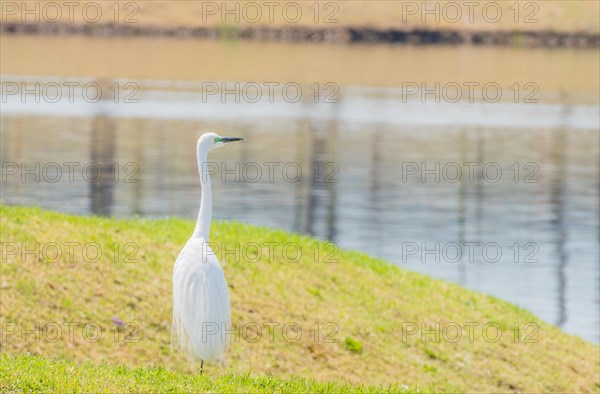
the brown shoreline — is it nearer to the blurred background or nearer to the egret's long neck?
the blurred background

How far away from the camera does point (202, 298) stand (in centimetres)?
1463

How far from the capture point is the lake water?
32688 millimetres

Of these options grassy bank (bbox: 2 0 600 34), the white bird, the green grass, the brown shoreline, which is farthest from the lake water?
the brown shoreline

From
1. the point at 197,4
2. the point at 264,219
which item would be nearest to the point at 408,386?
the point at 264,219

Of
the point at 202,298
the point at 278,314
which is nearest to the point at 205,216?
the point at 202,298

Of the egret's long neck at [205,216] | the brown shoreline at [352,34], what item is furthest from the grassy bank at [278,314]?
the brown shoreline at [352,34]

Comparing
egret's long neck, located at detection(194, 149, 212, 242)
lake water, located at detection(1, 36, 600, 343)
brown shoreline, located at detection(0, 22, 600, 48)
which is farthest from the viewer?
brown shoreline, located at detection(0, 22, 600, 48)

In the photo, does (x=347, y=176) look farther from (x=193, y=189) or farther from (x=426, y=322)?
(x=426, y=322)

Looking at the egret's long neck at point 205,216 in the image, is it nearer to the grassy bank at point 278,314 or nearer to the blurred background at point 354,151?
the grassy bank at point 278,314

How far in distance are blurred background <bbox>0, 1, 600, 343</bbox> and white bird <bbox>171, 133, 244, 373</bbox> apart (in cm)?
1192

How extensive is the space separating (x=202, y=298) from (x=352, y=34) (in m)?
158

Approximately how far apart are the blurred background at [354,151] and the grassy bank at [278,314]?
13.0 ft

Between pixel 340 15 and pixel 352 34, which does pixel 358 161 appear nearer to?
pixel 340 15

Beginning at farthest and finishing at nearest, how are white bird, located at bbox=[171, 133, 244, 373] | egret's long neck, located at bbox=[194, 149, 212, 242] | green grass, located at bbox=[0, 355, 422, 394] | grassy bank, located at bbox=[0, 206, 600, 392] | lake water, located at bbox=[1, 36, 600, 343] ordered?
lake water, located at bbox=[1, 36, 600, 343]
grassy bank, located at bbox=[0, 206, 600, 392]
egret's long neck, located at bbox=[194, 149, 212, 242]
white bird, located at bbox=[171, 133, 244, 373]
green grass, located at bbox=[0, 355, 422, 394]
